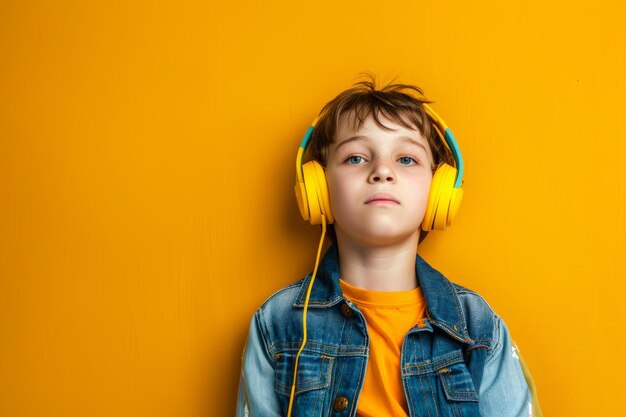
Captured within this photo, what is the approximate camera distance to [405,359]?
4.58 ft

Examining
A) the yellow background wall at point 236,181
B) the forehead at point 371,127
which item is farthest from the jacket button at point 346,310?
the forehead at point 371,127

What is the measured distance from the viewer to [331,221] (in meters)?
1.50

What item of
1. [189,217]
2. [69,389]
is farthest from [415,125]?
[69,389]

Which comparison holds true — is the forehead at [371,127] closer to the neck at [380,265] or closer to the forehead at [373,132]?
the forehead at [373,132]

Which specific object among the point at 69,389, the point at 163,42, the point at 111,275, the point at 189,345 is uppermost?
the point at 163,42

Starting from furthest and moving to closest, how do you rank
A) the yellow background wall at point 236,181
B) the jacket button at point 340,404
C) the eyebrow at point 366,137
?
the yellow background wall at point 236,181 → the eyebrow at point 366,137 → the jacket button at point 340,404

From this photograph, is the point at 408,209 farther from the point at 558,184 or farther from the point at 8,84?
the point at 8,84

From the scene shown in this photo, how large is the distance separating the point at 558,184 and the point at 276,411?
81cm

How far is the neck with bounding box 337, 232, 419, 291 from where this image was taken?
1.48 m

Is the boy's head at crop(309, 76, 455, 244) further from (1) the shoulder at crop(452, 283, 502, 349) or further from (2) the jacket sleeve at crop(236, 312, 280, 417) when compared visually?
(2) the jacket sleeve at crop(236, 312, 280, 417)

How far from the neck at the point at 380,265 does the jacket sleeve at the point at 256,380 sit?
0.74 ft

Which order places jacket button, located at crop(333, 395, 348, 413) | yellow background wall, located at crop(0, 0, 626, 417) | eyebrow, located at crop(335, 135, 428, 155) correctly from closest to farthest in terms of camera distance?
jacket button, located at crop(333, 395, 348, 413) < eyebrow, located at crop(335, 135, 428, 155) < yellow background wall, located at crop(0, 0, 626, 417)

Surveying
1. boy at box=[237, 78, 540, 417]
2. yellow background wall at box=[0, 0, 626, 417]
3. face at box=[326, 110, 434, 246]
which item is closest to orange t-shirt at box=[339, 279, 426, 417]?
boy at box=[237, 78, 540, 417]

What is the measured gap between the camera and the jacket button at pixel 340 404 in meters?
1.37
